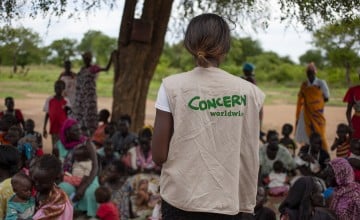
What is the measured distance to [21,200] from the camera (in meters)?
3.15

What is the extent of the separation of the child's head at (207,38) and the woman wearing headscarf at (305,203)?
1.51m

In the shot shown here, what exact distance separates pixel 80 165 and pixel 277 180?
2349 mm

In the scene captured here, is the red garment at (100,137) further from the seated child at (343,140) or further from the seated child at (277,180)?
the seated child at (343,140)

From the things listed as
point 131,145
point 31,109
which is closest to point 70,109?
point 131,145

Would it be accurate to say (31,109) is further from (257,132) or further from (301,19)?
(257,132)

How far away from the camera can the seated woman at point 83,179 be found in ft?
18.2

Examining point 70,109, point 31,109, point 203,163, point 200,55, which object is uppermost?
point 200,55

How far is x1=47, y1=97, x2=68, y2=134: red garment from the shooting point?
8.09 meters

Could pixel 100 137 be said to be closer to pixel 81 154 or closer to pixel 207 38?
pixel 81 154

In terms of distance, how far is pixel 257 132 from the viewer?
90.0 inches

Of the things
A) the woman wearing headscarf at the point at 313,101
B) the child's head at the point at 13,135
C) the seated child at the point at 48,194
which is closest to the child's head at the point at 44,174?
the seated child at the point at 48,194

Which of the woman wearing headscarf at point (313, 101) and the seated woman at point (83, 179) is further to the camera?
the woman wearing headscarf at point (313, 101)

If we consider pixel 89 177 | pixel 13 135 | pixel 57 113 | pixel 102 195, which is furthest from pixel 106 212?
pixel 57 113

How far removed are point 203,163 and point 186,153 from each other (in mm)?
73
